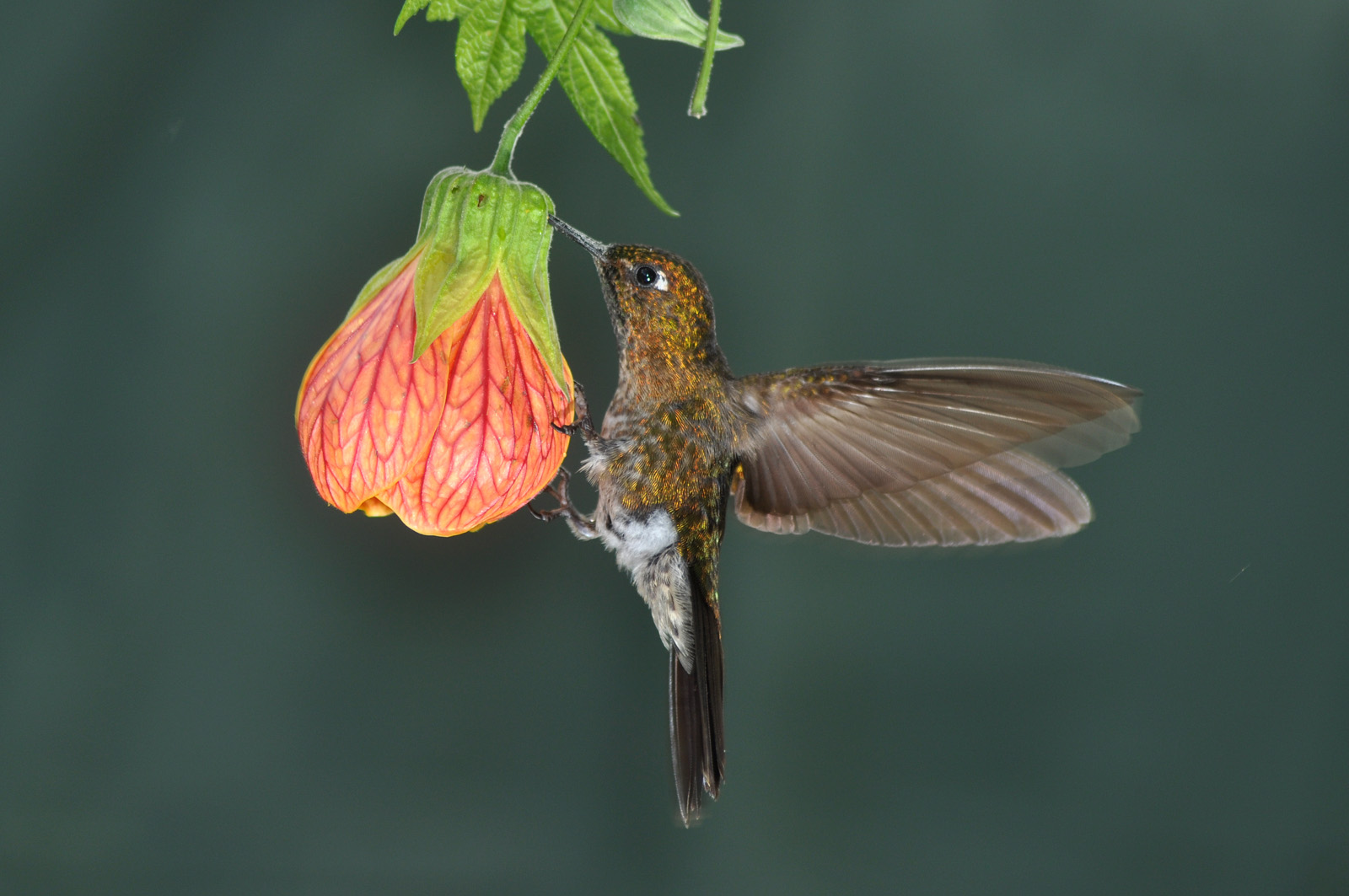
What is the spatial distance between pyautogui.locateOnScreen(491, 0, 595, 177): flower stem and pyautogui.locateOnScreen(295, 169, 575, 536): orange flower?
0.01 metres

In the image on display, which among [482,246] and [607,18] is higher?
[607,18]

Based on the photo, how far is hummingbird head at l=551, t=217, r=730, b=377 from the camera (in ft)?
1.85

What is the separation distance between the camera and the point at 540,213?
0.51 m

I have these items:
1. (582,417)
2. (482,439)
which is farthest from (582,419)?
(482,439)

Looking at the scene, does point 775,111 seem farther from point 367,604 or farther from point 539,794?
point 539,794

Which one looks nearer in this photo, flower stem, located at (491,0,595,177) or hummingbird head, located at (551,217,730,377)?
flower stem, located at (491,0,595,177)

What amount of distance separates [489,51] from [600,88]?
0.18 ft

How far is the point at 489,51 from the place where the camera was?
51 centimetres

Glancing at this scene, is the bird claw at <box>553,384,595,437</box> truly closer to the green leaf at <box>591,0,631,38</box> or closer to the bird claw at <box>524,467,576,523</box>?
the bird claw at <box>524,467,576,523</box>

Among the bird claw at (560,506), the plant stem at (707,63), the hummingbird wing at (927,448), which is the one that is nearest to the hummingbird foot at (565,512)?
the bird claw at (560,506)

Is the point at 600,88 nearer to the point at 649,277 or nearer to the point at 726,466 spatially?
the point at 649,277

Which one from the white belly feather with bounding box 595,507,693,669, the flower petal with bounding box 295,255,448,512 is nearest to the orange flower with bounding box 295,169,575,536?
the flower petal with bounding box 295,255,448,512

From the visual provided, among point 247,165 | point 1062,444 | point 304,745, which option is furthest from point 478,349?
point 304,745

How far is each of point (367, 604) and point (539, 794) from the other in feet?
0.96
